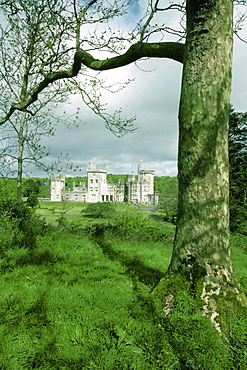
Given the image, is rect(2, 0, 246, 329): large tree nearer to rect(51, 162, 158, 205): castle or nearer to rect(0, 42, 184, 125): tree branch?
rect(0, 42, 184, 125): tree branch

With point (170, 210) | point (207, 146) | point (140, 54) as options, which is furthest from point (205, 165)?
point (170, 210)

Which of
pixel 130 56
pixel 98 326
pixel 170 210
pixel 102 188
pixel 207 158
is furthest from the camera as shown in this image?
pixel 102 188

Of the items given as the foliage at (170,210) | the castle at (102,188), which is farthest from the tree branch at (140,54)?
the castle at (102,188)

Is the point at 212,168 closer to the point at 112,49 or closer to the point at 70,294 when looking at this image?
the point at 70,294

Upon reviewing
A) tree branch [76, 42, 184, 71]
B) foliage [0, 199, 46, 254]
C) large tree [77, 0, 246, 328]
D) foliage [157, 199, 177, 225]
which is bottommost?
foliage [157, 199, 177, 225]

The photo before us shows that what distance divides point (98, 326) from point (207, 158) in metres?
2.53

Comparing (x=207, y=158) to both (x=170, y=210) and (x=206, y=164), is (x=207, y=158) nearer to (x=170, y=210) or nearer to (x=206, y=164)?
(x=206, y=164)

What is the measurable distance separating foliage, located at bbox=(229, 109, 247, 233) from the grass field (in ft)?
52.2

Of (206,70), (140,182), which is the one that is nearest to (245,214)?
(206,70)

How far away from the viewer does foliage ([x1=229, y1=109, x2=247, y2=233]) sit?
19047mm

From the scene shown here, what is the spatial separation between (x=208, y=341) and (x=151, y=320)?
68 cm

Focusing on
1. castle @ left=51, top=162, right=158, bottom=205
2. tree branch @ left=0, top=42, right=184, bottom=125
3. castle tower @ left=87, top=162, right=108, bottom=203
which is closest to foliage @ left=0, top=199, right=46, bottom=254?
tree branch @ left=0, top=42, right=184, bottom=125

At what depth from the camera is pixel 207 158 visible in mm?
3229

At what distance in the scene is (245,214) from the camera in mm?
18953
